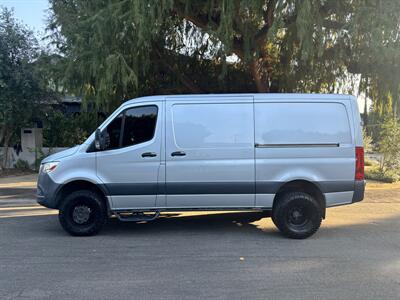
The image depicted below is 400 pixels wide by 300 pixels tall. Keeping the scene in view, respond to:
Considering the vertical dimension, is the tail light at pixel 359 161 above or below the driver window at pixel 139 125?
below

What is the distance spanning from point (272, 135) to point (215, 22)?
16.2ft

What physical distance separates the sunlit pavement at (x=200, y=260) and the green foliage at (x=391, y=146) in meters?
8.15

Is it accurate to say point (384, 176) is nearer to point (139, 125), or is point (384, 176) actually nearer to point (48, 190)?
point (139, 125)

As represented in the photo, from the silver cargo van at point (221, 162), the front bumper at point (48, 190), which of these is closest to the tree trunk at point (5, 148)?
the front bumper at point (48, 190)

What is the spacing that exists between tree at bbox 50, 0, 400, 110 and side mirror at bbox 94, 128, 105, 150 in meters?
3.20

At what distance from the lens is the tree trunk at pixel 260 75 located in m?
13.0

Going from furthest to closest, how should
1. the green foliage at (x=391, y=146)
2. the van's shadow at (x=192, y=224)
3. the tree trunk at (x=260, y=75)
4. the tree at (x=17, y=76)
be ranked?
the green foliage at (x=391, y=146) < the tree at (x=17, y=76) < the tree trunk at (x=260, y=75) < the van's shadow at (x=192, y=224)

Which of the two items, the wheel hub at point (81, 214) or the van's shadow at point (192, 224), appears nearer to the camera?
the wheel hub at point (81, 214)

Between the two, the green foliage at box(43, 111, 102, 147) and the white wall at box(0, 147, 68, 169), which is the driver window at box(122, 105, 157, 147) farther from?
the white wall at box(0, 147, 68, 169)

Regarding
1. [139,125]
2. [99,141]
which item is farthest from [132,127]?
[99,141]

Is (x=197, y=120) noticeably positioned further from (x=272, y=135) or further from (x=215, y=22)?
(x=215, y=22)

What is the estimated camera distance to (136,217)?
7770mm

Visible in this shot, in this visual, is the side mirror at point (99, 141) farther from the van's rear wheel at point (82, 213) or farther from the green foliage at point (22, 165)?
the green foliage at point (22, 165)

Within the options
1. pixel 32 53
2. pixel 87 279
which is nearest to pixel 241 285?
pixel 87 279
